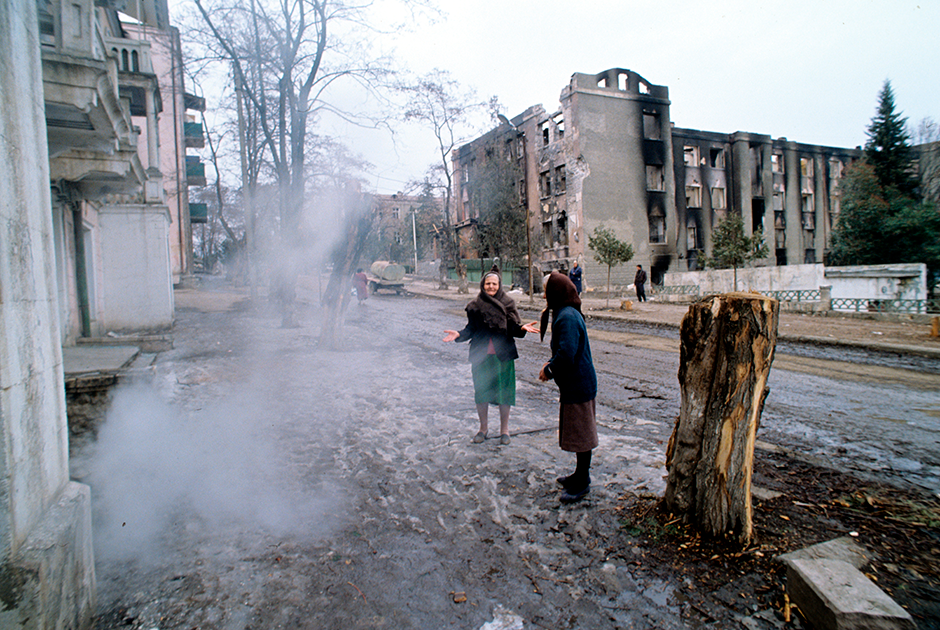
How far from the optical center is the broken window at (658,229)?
32.6m

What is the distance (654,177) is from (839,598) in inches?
1331

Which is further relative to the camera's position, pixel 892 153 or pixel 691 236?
pixel 691 236

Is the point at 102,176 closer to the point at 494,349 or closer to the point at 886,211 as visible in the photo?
the point at 494,349

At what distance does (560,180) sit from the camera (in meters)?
32.3

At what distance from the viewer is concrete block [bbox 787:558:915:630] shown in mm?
2100

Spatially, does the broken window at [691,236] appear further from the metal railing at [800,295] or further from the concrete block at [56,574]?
the concrete block at [56,574]

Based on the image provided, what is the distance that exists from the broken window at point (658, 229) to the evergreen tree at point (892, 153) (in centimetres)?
1177

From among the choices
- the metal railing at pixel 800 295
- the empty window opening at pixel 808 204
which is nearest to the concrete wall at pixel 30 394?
the metal railing at pixel 800 295

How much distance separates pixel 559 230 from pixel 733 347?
101ft

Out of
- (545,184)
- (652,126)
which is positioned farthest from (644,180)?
(545,184)

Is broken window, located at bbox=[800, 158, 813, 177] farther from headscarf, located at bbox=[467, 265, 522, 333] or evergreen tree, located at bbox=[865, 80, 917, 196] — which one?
headscarf, located at bbox=[467, 265, 522, 333]

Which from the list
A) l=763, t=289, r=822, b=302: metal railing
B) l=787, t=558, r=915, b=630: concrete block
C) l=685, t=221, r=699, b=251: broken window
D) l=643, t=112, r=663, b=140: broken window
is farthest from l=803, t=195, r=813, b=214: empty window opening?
l=787, t=558, r=915, b=630: concrete block

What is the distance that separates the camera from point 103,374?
6254 millimetres

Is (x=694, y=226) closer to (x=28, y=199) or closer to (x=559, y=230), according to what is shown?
(x=559, y=230)
